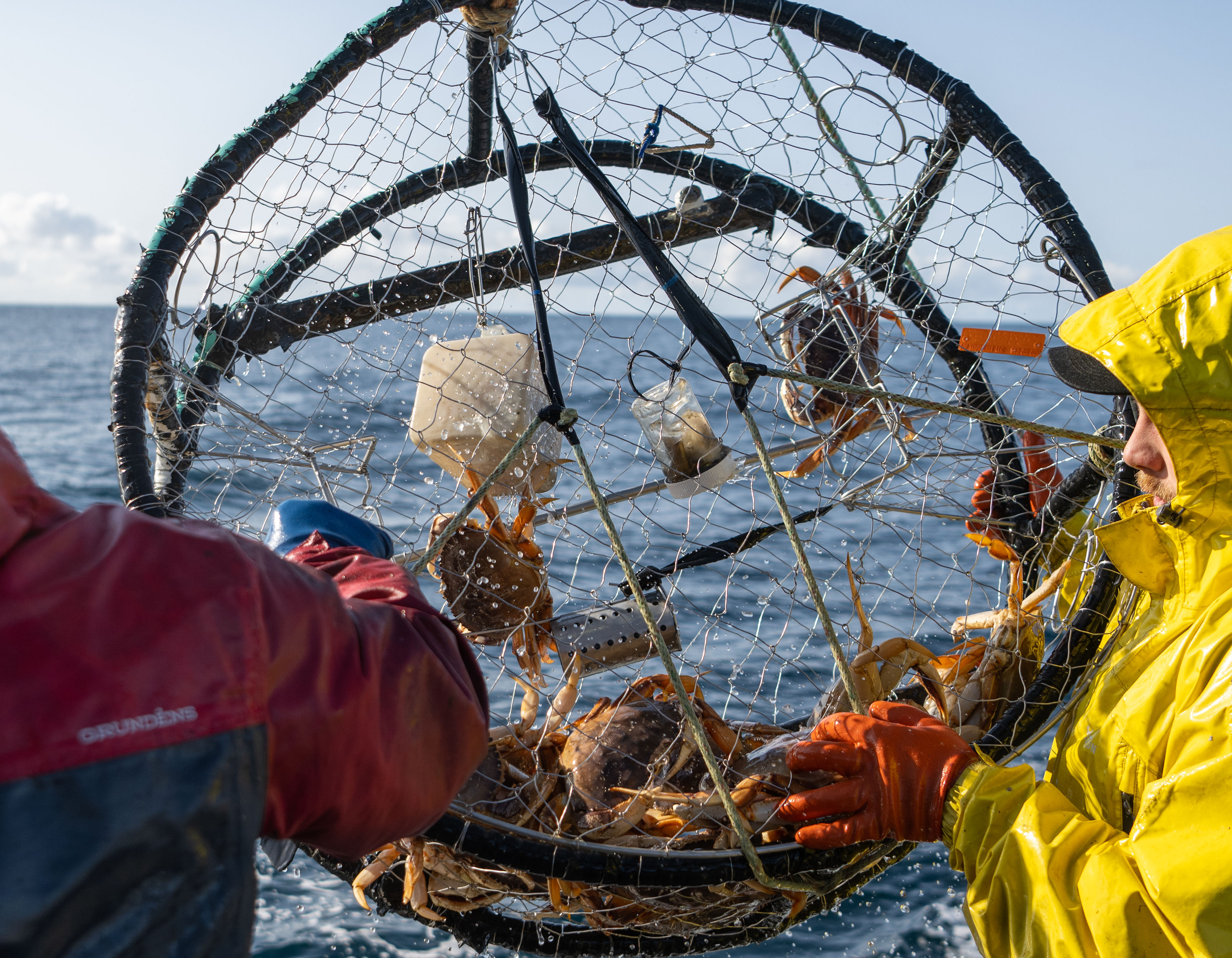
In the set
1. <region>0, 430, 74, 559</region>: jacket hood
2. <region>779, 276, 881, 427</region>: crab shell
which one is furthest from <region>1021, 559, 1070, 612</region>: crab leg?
<region>0, 430, 74, 559</region>: jacket hood

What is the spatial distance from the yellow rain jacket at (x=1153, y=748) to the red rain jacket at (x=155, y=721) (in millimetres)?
1152

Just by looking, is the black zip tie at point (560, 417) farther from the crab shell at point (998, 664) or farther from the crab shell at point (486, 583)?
the crab shell at point (998, 664)

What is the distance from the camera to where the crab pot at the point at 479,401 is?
243cm

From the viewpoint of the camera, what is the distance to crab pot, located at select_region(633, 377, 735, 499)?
2.56 meters

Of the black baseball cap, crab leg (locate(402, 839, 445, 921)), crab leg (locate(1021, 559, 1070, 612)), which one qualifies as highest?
the black baseball cap

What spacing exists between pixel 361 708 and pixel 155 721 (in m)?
0.24

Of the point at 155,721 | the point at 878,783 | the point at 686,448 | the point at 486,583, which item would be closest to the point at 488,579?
the point at 486,583

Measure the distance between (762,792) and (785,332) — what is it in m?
1.52

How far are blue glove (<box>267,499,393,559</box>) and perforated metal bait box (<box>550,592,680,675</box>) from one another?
0.85 meters

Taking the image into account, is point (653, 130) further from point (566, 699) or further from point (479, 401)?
point (566, 699)

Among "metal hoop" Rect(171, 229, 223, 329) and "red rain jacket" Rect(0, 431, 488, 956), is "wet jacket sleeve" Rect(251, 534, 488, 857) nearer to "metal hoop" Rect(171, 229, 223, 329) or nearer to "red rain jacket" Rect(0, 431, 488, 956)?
"red rain jacket" Rect(0, 431, 488, 956)

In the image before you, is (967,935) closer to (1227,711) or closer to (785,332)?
(785,332)

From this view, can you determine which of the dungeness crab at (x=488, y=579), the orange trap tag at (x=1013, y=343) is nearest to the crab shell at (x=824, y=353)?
the orange trap tag at (x=1013, y=343)

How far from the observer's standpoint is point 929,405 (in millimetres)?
2055
